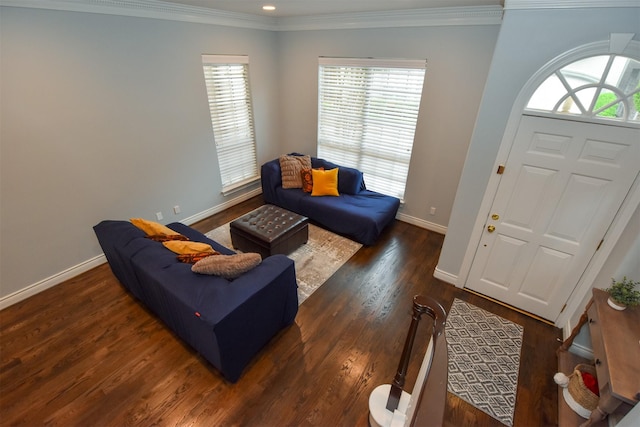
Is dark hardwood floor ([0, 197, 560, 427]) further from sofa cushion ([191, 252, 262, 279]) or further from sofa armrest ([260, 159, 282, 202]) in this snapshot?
sofa armrest ([260, 159, 282, 202])

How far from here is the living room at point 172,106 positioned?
2.22 meters

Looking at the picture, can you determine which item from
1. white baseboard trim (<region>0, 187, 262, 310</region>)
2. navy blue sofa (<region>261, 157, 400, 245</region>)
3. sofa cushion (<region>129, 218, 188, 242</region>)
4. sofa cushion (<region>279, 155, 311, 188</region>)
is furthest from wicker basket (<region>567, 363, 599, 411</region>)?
white baseboard trim (<region>0, 187, 262, 310</region>)

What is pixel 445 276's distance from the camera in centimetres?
314

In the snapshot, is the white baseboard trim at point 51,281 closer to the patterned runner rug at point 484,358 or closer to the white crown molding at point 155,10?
the white crown molding at point 155,10

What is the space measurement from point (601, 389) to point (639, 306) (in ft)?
2.32

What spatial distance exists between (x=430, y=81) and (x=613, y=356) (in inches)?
123

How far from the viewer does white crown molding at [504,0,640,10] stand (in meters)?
1.70

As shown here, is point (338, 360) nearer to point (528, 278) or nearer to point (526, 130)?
point (528, 278)

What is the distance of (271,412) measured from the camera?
1.96m

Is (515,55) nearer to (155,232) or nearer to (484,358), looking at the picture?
(484,358)

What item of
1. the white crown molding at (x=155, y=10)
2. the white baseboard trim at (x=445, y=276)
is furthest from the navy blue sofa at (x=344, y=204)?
the white crown molding at (x=155, y=10)

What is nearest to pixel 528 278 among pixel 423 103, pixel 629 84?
pixel 629 84

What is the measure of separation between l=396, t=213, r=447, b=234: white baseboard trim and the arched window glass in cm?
220

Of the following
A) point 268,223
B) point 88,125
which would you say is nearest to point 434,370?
point 268,223
